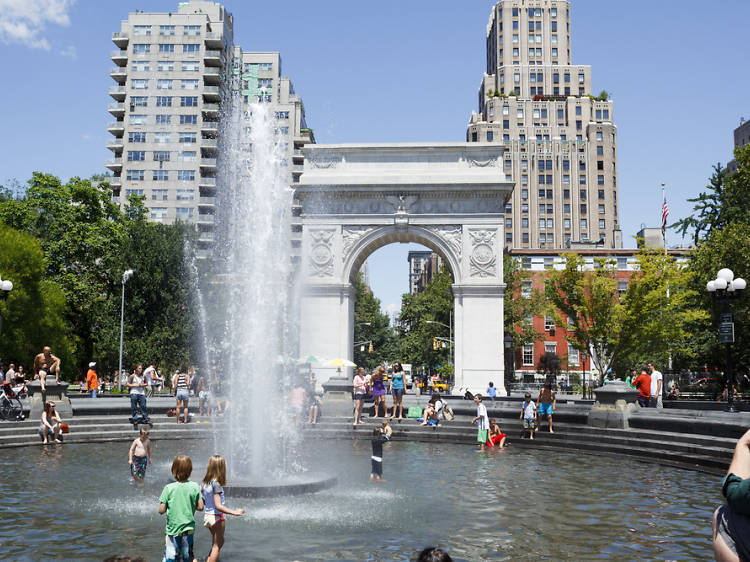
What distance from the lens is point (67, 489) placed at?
11.5 metres

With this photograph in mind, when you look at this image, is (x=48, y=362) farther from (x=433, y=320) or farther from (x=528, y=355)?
(x=528, y=355)

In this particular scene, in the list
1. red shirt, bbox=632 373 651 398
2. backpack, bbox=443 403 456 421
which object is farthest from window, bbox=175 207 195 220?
red shirt, bbox=632 373 651 398

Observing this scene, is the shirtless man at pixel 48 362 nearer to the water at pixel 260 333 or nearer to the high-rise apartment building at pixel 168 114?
the water at pixel 260 333

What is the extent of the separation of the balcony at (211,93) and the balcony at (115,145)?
10083 millimetres

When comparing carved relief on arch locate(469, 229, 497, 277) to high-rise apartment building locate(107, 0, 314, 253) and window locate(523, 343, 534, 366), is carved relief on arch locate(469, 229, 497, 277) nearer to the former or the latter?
window locate(523, 343, 534, 366)

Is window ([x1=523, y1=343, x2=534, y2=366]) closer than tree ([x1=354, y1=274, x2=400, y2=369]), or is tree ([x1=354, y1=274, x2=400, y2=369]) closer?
window ([x1=523, y1=343, x2=534, y2=366])

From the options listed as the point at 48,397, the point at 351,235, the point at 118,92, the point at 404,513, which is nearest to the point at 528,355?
the point at 351,235

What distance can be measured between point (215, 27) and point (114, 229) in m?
37.5

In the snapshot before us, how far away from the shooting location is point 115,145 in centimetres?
7269

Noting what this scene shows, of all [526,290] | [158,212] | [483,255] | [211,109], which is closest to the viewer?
[483,255]

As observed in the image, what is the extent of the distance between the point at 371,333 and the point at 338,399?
5750 cm

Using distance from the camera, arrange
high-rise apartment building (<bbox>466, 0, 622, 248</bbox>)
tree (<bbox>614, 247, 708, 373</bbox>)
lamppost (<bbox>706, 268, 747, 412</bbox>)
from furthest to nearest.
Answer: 1. high-rise apartment building (<bbox>466, 0, 622, 248</bbox>)
2. tree (<bbox>614, 247, 708, 373</bbox>)
3. lamppost (<bbox>706, 268, 747, 412</bbox>)

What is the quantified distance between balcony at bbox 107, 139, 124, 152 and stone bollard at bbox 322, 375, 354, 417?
56.9 m

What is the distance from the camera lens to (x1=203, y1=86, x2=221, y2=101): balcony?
72819 mm
